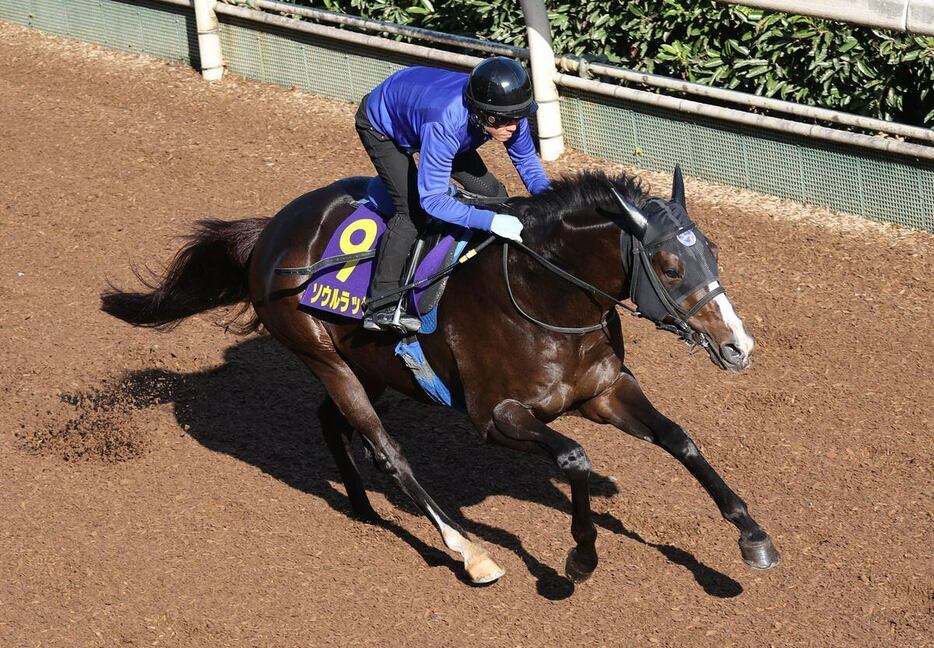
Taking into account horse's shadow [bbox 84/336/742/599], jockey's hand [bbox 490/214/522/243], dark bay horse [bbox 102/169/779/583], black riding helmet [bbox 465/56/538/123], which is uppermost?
black riding helmet [bbox 465/56/538/123]

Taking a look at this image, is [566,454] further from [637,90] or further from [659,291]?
[637,90]

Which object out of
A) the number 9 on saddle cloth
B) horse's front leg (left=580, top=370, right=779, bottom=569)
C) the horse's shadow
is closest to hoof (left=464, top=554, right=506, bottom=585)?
the horse's shadow

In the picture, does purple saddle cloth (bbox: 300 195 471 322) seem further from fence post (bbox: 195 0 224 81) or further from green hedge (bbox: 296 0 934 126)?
fence post (bbox: 195 0 224 81)

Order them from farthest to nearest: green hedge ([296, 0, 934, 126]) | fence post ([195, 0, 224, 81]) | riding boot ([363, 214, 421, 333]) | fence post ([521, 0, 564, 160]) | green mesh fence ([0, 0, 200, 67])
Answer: green mesh fence ([0, 0, 200, 67]) → fence post ([195, 0, 224, 81]) → fence post ([521, 0, 564, 160]) → green hedge ([296, 0, 934, 126]) → riding boot ([363, 214, 421, 333])

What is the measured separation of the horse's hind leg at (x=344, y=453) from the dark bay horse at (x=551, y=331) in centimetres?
2

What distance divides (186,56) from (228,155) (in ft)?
8.89

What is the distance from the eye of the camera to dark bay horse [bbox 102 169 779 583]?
5266mm

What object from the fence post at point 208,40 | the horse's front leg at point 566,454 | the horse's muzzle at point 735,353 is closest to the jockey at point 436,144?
the horse's front leg at point 566,454

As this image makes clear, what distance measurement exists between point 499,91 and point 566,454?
168 centimetres

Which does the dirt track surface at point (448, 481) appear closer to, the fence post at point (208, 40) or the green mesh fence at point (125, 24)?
the fence post at point (208, 40)

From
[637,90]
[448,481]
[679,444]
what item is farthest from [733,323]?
[637,90]

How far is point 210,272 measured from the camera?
7719mm

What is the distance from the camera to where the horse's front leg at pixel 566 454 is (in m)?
5.68

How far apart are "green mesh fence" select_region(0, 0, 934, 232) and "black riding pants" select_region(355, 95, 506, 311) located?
4438 mm
